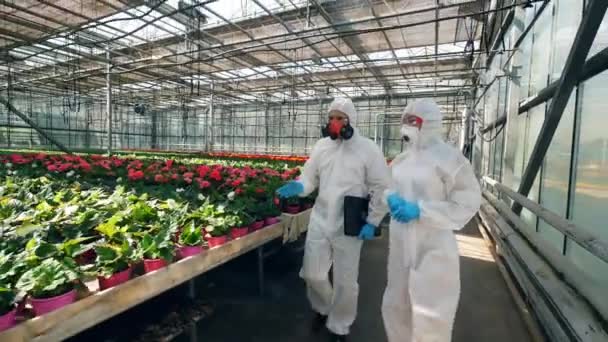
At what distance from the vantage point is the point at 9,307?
116 centimetres

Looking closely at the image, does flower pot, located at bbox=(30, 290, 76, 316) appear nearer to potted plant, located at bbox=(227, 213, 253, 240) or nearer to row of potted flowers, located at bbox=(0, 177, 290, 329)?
row of potted flowers, located at bbox=(0, 177, 290, 329)

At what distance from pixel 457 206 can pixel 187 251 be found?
5.30ft

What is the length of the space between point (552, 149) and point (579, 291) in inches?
64.3

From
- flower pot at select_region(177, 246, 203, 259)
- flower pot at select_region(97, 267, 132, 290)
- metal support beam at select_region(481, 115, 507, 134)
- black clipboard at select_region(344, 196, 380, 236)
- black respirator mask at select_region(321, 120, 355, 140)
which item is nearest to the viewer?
flower pot at select_region(97, 267, 132, 290)

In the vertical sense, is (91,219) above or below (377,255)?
above

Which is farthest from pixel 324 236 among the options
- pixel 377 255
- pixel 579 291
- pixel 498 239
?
pixel 498 239

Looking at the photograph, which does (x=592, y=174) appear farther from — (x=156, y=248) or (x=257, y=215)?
(x=156, y=248)

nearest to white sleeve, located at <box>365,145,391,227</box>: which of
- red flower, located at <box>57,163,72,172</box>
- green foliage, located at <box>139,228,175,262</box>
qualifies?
green foliage, located at <box>139,228,175,262</box>

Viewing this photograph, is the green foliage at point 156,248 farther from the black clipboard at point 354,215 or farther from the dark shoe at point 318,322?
the dark shoe at point 318,322

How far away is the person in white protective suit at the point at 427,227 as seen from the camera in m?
1.64

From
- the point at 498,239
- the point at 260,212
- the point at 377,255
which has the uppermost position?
the point at 260,212

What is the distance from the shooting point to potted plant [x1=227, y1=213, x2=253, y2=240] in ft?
7.55

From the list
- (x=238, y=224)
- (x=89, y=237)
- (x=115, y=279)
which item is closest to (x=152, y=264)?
(x=115, y=279)

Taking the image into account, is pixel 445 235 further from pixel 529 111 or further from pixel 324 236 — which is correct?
pixel 529 111
